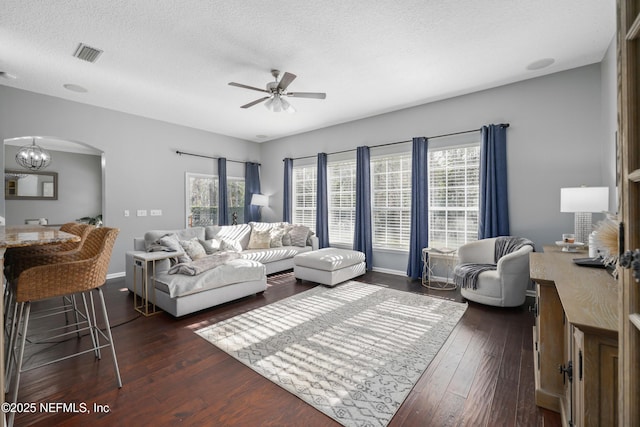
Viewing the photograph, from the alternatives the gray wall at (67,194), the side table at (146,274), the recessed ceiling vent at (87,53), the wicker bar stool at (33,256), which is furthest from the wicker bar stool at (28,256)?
the gray wall at (67,194)

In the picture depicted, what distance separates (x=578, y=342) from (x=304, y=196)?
580 cm

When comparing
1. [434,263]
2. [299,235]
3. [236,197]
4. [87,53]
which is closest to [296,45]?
[87,53]

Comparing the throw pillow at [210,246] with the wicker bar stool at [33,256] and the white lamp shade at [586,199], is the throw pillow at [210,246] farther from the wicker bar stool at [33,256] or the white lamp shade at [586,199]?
the white lamp shade at [586,199]

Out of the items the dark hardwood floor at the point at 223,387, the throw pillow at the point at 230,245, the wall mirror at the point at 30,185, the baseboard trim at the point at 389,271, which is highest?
the wall mirror at the point at 30,185

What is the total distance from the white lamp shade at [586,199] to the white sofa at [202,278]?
370 cm

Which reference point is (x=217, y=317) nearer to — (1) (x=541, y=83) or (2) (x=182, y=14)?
(2) (x=182, y=14)

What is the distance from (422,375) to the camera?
6.89ft

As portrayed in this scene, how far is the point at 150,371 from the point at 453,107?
5.08 metres

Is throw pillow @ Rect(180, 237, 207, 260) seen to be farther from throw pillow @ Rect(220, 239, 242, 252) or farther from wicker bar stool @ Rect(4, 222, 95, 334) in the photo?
wicker bar stool @ Rect(4, 222, 95, 334)

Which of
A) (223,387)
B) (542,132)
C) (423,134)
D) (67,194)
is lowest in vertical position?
(223,387)

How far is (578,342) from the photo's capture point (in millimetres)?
1120

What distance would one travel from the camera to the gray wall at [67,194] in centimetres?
632

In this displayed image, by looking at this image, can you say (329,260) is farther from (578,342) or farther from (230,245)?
(578,342)

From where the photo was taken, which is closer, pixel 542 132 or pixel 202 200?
pixel 542 132
